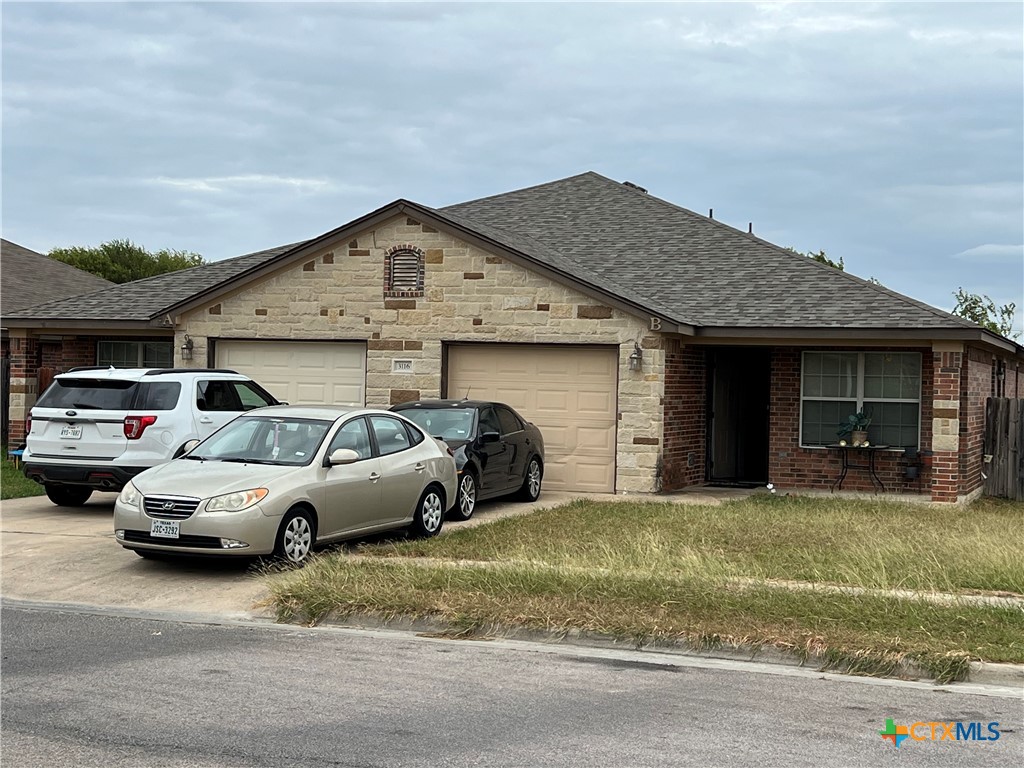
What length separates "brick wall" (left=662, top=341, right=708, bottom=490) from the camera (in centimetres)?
1916

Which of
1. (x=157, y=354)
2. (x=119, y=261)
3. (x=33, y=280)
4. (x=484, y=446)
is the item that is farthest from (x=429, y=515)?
(x=119, y=261)

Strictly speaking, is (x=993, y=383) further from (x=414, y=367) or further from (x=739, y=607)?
(x=739, y=607)

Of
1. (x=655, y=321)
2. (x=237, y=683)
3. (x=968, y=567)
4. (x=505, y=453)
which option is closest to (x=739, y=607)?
(x=968, y=567)

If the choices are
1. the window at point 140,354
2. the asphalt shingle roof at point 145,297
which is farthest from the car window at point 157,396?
the window at point 140,354

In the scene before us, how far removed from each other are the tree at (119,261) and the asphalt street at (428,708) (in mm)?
56442

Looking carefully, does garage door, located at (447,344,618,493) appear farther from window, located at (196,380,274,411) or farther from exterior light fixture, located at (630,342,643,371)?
window, located at (196,380,274,411)

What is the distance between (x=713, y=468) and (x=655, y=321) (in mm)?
4850

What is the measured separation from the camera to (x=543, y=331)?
62.8 ft

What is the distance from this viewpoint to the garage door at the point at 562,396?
19.0 metres

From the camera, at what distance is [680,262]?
22797mm

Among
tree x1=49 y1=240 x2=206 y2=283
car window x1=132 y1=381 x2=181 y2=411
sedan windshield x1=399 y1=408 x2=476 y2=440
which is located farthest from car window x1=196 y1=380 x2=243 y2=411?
tree x1=49 y1=240 x2=206 y2=283

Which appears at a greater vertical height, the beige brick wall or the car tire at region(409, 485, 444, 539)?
the beige brick wall

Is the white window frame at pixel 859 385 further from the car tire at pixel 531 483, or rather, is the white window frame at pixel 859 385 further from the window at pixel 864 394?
the car tire at pixel 531 483

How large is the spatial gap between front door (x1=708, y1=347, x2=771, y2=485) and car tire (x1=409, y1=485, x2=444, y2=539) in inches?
348
